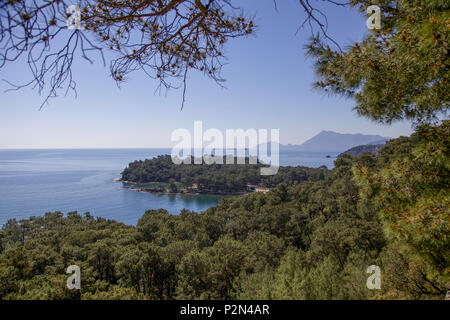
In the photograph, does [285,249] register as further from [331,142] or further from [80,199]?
[331,142]

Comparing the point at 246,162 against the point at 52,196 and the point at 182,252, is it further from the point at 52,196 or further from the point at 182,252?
the point at 182,252

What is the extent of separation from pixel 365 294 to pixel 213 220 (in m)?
10.2

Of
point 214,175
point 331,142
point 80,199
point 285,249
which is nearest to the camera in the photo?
point 285,249

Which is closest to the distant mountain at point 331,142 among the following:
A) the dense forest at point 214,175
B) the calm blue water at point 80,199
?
the dense forest at point 214,175

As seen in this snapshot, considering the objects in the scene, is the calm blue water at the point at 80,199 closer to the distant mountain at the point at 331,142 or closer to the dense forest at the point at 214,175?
the dense forest at the point at 214,175

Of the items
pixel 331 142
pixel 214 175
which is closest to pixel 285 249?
pixel 214 175

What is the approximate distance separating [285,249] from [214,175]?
105 feet

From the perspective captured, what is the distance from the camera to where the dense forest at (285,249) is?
1.84 meters

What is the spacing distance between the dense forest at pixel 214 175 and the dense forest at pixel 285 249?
19207mm

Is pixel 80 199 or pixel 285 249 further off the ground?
pixel 285 249

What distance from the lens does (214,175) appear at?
40719mm

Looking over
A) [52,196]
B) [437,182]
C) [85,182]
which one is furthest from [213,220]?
[85,182]

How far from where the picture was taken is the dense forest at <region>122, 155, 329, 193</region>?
37750mm
